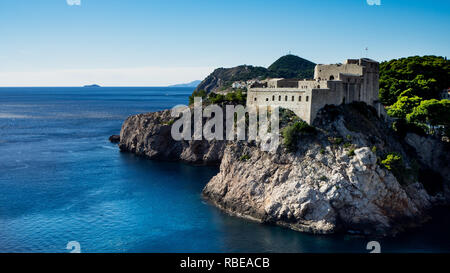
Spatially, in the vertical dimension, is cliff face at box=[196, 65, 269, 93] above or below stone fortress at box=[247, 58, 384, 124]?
above

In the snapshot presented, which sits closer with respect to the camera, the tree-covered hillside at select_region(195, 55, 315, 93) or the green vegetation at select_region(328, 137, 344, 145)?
the green vegetation at select_region(328, 137, 344, 145)

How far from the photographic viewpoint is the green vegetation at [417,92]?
52688 millimetres

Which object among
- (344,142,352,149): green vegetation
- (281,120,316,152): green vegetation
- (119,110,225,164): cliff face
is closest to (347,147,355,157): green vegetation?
(344,142,352,149): green vegetation

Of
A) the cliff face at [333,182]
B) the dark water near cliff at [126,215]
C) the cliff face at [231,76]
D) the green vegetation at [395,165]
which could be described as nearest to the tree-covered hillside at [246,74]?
the cliff face at [231,76]

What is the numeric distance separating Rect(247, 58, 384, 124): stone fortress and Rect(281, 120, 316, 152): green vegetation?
3.81 feet

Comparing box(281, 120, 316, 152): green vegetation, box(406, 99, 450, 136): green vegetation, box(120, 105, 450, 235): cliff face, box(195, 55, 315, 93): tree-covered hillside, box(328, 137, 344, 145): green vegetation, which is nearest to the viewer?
box(120, 105, 450, 235): cliff face

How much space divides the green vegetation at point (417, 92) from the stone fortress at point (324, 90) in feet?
16.6

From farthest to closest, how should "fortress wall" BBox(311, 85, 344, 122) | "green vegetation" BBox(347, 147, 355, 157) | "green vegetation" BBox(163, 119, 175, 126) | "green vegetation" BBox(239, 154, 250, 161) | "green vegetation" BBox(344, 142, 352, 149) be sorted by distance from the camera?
1. "green vegetation" BBox(163, 119, 175, 126)
2. "green vegetation" BBox(239, 154, 250, 161)
3. "fortress wall" BBox(311, 85, 344, 122)
4. "green vegetation" BBox(344, 142, 352, 149)
5. "green vegetation" BBox(347, 147, 355, 157)

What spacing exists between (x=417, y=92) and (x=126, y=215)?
4871 cm

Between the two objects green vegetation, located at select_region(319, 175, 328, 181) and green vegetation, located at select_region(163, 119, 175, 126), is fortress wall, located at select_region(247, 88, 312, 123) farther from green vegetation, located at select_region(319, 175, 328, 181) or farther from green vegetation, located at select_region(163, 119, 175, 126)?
green vegetation, located at select_region(163, 119, 175, 126)

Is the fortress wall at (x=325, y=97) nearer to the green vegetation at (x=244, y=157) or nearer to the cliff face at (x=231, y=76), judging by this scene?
the green vegetation at (x=244, y=157)

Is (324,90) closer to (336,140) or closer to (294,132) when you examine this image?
(294,132)

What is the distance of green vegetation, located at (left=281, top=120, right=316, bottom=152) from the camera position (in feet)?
144
